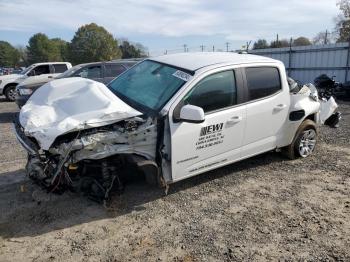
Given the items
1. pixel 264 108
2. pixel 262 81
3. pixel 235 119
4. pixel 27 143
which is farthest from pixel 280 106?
pixel 27 143

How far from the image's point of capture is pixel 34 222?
426 cm

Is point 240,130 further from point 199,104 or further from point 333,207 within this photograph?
point 333,207

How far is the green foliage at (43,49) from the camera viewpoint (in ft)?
229

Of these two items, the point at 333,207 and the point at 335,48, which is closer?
the point at 333,207

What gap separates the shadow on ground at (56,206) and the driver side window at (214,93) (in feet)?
4.16

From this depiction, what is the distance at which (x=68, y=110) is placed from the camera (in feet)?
14.4

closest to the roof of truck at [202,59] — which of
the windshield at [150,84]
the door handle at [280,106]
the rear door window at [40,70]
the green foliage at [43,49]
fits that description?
the windshield at [150,84]

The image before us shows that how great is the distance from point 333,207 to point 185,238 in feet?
6.88

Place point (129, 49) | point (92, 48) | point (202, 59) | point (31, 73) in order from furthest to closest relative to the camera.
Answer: point (129, 49)
point (92, 48)
point (31, 73)
point (202, 59)

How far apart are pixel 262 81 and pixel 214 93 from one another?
1.03 meters

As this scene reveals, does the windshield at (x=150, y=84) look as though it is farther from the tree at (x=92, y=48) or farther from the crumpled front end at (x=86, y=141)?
the tree at (x=92, y=48)

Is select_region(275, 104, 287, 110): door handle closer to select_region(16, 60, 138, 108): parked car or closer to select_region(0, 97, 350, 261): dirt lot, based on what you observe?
select_region(0, 97, 350, 261): dirt lot

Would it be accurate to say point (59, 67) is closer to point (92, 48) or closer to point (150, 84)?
point (150, 84)

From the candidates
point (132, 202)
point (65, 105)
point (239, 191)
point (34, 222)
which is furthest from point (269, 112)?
point (34, 222)
